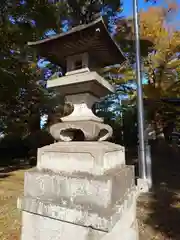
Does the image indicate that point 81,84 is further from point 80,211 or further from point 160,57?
point 160,57

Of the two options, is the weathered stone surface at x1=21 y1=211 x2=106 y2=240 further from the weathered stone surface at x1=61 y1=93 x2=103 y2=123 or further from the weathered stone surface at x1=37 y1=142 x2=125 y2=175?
the weathered stone surface at x1=61 y1=93 x2=103 y2=123

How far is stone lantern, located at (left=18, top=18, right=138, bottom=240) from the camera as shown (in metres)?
1.99

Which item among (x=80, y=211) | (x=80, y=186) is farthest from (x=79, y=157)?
(x=80, y=211)

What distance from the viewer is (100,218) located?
6.22 ft

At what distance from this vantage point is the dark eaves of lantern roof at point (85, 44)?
2207mm

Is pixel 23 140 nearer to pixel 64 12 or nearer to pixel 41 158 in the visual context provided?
pixel 64 12

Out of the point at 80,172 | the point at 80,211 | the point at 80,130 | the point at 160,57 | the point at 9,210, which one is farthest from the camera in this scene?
the point at 160,57

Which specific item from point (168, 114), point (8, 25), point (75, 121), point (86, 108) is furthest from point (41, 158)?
point (168, 114)

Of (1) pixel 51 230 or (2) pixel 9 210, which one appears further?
(2) pixel 9 210

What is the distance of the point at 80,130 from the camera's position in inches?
A: 93.7

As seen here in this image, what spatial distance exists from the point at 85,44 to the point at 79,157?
1284 mm

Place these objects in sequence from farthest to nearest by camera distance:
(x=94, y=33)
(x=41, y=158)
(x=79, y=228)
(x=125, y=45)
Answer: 1. (x=125, y=45)
2. (x=41, y=158)
3. (x=94, y=33)
4. (x=79, y=228)

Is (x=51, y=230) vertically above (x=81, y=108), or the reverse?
(x=81, y=108)

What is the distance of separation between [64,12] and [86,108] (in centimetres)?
752
